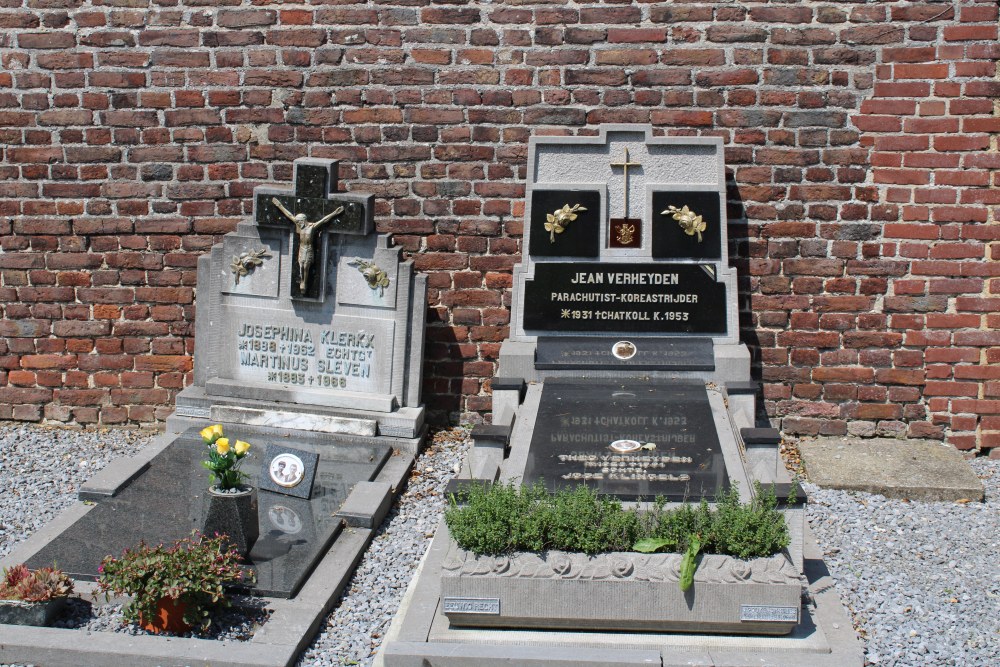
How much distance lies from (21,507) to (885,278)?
581cm

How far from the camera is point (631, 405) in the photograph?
6508 mm

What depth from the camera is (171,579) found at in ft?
15.8

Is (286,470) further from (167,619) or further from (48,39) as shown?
(48,39)

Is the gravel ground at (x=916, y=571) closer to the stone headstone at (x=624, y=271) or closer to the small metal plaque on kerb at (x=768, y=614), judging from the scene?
the small metal plaque on kerb at (x=768, y=614)

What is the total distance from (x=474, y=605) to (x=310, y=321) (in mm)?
3198

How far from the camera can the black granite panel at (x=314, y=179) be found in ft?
24.1

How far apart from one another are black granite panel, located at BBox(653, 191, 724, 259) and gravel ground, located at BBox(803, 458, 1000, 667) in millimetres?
1706

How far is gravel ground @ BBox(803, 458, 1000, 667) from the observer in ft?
16.4

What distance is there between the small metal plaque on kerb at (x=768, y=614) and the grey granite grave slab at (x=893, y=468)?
2.30 metres

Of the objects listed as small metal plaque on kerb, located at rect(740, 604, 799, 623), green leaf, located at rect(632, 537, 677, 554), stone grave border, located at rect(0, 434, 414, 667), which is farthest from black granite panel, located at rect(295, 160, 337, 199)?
small metal plaque on kerb, located at rect(740, 604, 799, 623)

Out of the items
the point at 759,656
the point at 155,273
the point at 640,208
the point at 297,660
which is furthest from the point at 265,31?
the point at 759,656

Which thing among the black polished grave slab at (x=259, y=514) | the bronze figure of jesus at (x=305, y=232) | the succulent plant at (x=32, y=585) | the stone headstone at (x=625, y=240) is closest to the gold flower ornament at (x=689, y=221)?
the stone headstone at (x=625, y=240)

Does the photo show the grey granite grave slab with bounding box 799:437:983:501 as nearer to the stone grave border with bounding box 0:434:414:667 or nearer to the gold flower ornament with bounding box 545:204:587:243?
the gold flower ornament with bounding box 545:204:587:243

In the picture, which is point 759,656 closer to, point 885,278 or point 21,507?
point 885,278
